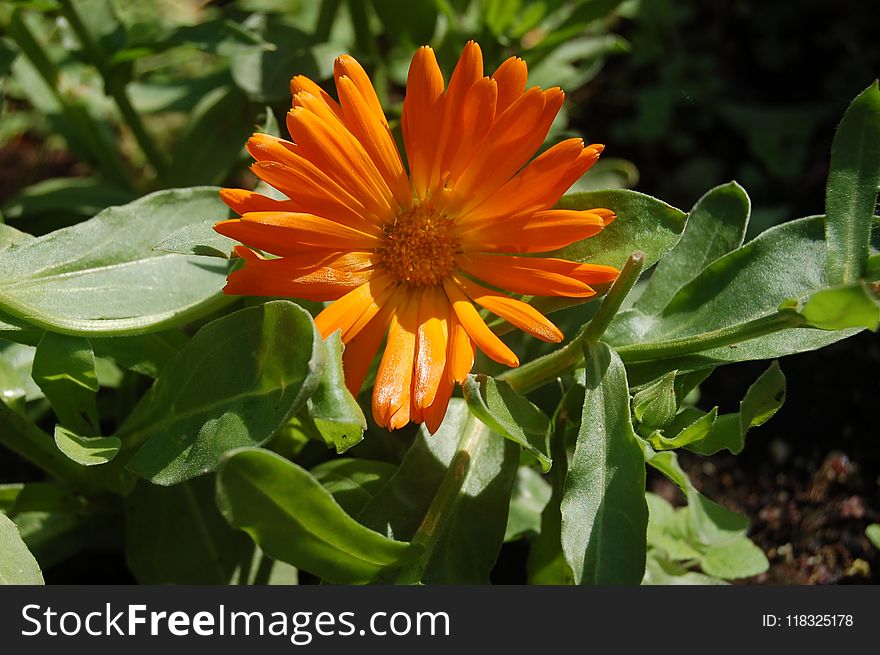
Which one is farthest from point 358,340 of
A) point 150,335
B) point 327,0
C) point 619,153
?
point 619,153

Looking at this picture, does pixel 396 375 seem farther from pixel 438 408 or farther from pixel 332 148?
pixel 332 148

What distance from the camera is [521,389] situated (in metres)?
1.58

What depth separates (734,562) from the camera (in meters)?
1.83

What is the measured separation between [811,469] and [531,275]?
116 cm

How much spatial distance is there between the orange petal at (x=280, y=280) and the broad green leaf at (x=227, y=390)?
0.03 meters

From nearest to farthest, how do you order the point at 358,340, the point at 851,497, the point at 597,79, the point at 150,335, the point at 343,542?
the point at 343,542 → the point at 358,340 → the point at 150,335 → the point at 851,497 → the point at 597,79

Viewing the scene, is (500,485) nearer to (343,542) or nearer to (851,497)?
(343,542)

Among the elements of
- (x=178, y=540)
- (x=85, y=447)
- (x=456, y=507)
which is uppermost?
(x=85, y=447)

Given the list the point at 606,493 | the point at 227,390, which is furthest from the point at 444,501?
the point at 227,390

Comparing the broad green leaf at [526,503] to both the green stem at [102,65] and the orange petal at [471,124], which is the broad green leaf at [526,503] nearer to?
the orange petal at [471,124]

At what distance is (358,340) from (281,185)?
28cm

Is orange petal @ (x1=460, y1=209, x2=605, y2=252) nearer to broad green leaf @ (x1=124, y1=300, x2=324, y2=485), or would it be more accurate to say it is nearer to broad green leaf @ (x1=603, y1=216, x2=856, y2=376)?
broad green leaf @ (x1=603, y1=216, x2=856, y2=376)

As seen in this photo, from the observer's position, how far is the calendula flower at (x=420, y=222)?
133 centimetres

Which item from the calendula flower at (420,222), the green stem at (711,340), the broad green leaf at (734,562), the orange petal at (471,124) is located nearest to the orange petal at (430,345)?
the calendula flower at (420,222)
